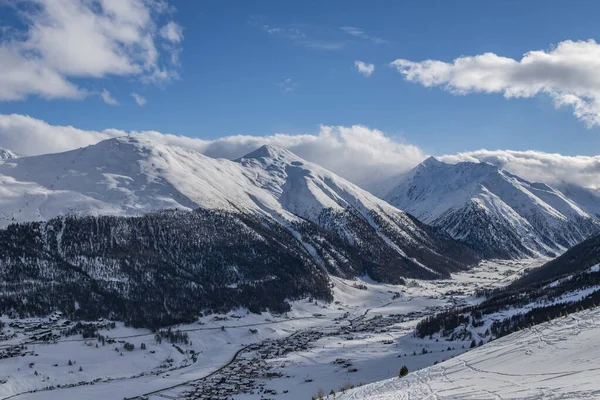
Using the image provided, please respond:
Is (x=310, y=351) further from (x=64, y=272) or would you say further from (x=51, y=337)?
(x=64, y=272)

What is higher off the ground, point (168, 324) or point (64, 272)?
point (64, 272)

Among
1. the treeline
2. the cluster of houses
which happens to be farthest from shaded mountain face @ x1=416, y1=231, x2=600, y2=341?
the cluster of houses

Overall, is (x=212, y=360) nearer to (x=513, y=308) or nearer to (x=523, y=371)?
(x=513, y=308)

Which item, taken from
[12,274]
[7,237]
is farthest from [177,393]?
[7,237]

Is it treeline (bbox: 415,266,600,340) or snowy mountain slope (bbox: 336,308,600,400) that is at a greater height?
snowy mountain slope (bbox: 336,308,600,400)

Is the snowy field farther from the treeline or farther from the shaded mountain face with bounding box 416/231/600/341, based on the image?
the shaded mountain face with bounding box 416/231/600/341

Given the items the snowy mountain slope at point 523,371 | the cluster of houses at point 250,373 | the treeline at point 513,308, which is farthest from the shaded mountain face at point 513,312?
the snowy mountain slope at point 523,371

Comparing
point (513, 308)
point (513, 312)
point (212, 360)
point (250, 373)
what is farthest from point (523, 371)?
point (212, 360)
